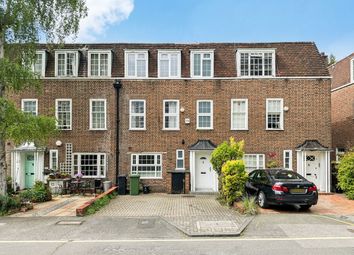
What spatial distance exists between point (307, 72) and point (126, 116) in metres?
10.5

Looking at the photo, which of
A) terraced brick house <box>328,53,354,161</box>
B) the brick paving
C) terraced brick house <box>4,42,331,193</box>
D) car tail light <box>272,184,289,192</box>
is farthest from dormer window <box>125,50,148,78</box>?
terraced brick house <box>328,53,354,161</box>

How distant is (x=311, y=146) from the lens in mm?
19625

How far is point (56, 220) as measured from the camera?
38.7 feet

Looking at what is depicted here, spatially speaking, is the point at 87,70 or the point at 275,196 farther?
the point at 87,70

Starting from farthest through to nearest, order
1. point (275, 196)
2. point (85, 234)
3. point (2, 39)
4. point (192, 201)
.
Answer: point (192, 201) → point (2, 39) → point (275, 196) → point (85, 234)

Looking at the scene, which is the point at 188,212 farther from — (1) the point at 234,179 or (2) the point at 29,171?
(2) the point at 29,171

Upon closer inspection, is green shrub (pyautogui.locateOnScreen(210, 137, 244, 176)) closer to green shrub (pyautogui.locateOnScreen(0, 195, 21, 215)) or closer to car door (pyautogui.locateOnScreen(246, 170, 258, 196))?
car door (pyautogui.locateOnScreen(246, 170, 258, 196))

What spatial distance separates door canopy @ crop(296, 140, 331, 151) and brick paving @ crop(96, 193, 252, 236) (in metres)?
5.65

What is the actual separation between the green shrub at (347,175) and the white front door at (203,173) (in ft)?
21.7

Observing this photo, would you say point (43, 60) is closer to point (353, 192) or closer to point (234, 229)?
point (234, 229)

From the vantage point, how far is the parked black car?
12898mm

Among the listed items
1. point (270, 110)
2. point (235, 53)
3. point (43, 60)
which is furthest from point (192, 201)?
point (43, 60)

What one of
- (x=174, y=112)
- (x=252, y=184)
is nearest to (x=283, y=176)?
(x=252, y=184)

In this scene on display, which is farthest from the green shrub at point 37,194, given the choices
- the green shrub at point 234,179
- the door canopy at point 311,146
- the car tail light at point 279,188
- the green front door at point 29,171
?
the door canopy at point 311,146
